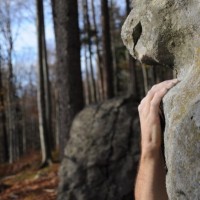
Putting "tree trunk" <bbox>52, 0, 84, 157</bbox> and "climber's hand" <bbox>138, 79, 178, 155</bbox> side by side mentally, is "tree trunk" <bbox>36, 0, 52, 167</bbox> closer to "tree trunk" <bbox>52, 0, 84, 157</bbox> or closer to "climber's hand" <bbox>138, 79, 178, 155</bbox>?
"tree trunk" <bbox>52, 0, 84, 157</bbox>

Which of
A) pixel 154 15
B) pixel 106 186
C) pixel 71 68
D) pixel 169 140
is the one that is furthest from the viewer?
pixel 71 68

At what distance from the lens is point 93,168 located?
8539 millimetres

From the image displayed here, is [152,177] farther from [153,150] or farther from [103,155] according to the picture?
[103,155]

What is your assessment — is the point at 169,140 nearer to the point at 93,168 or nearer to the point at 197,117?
the point at 197,117

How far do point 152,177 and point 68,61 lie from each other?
29.4 ft

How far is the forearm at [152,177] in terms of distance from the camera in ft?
6.31

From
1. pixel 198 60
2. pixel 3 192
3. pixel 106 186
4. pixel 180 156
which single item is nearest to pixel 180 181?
pixel 180 156

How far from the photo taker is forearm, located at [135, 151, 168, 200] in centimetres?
192

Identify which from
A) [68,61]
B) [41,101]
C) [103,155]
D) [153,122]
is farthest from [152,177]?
[41,101]

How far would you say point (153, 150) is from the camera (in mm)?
1924

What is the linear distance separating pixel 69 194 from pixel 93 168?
610 millimetres

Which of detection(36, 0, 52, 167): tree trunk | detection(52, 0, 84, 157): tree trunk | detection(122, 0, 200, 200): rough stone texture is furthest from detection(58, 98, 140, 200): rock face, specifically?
detection(36, 0, 52, 167): tree trunk

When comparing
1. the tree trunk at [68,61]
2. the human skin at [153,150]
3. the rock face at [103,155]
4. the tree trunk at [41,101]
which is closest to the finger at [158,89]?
the human skin at [153,150]

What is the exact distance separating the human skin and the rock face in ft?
21.1
